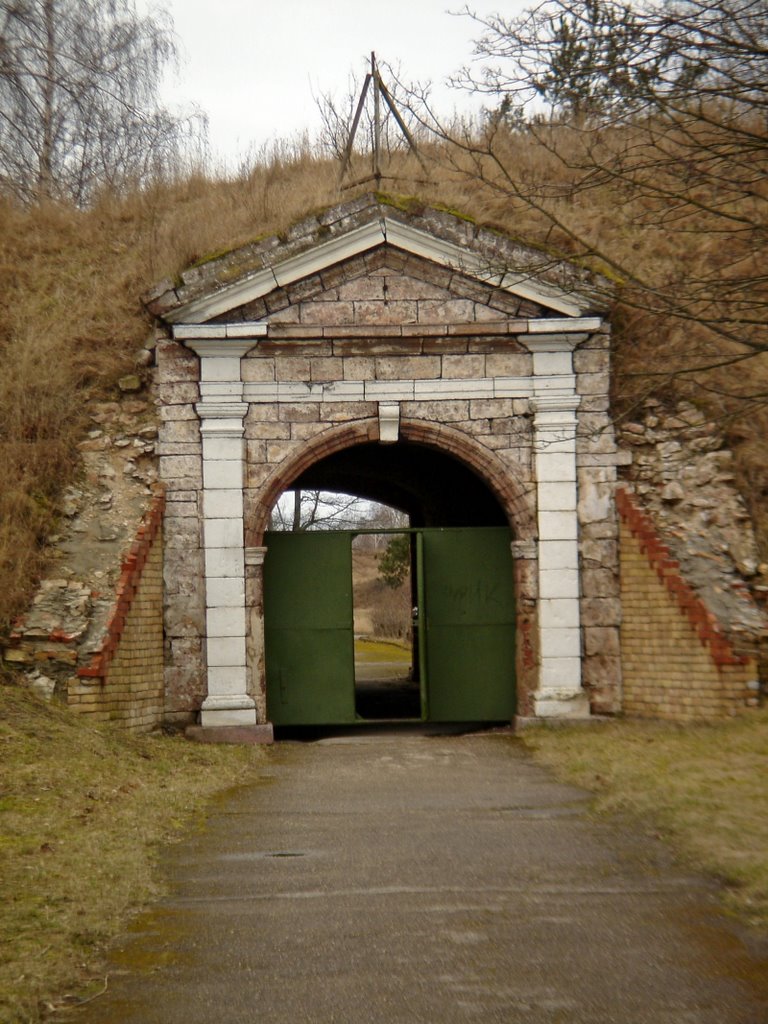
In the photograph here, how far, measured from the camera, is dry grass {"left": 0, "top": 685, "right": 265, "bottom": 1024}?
15.4 feet

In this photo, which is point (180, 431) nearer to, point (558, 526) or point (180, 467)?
point (180, 467)

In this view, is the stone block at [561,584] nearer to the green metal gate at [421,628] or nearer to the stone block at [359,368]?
the green metal gate at [421,628]

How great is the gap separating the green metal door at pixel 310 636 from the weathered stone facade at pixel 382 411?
0.71m

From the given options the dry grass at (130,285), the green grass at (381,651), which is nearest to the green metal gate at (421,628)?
the dry grass at (130,285)

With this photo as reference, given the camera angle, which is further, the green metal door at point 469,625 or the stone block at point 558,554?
the green metal door at point 469,625

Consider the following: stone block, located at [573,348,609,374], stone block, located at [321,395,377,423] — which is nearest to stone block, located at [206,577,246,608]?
stone block, located at [321,395,377,423]

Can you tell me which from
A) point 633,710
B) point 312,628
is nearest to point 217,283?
point 312,628

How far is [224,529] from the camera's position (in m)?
11.9

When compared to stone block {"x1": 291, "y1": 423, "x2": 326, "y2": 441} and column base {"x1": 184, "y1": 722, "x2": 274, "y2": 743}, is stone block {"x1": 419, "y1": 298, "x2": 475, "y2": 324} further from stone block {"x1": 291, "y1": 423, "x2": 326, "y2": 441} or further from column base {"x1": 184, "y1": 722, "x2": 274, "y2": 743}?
column base {"x1": 184, "y1": 722, "x2": 274, "y2": 743}

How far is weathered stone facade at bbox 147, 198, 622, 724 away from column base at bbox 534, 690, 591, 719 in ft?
0.07

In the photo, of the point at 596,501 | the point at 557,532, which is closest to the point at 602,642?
the point at 557,532

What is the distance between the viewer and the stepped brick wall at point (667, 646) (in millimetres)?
11148

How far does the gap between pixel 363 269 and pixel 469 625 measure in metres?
4.02

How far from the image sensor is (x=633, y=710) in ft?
39.0
